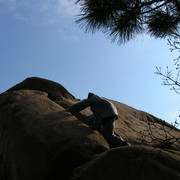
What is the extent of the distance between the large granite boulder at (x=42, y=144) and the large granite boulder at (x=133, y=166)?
496 millimetres

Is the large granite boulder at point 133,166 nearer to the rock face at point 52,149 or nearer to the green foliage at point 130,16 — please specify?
the rock face at point 52,149

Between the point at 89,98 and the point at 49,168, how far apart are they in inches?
72.1

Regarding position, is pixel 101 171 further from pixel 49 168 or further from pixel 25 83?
pixel 25 83

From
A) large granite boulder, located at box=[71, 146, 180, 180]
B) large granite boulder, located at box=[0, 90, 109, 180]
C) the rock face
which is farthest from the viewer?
large granite boulder, located at box=[0, 90, 109, 180]

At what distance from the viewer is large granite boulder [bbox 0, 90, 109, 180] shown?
12.0 ft

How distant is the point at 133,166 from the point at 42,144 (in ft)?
4.54

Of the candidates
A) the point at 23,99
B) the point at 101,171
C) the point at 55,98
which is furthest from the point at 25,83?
the point at 101,171

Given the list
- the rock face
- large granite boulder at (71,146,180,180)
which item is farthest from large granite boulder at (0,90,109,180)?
large granite boulder at (71,146,180,180)

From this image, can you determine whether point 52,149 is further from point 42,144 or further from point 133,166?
point 133,166

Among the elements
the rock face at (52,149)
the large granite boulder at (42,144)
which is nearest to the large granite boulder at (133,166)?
the rock face at (52,149)

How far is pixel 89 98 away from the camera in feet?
16.8

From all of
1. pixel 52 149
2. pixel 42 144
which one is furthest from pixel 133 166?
pixel 42 144

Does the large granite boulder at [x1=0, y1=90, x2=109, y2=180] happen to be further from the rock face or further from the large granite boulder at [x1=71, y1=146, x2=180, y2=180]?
the large granite boulder at [x1=71, y1=146, x2=180, y2=180]

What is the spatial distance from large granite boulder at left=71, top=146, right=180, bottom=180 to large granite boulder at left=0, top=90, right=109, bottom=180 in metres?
0.50
